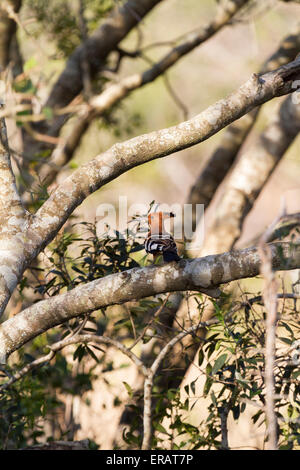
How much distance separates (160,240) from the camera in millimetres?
2148

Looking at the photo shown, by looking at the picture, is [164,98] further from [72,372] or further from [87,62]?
[72,372]

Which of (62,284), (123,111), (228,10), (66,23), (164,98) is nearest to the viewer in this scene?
(62,284)

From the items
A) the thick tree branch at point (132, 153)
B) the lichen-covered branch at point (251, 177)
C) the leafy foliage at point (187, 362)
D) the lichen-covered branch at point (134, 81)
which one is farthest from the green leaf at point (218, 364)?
the lichen-covered branch at point (134, 81)

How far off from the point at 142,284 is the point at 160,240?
18 centimetres

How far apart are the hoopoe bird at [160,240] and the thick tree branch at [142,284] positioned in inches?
1.6

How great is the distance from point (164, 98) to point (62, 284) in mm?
11941

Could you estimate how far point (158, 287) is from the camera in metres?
2.11

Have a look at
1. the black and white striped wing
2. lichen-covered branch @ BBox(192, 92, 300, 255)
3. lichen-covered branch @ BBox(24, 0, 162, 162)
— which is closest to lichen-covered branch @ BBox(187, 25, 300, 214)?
lichen-covered branch @ BBox(192, 92, 300, 255)

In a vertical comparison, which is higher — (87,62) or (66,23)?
(66,23)

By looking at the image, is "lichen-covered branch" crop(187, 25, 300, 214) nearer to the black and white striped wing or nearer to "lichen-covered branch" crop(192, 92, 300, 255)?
"lichen-covered branch" crop(192, 92, 300, 255)

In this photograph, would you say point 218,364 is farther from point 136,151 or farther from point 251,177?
point 251,177

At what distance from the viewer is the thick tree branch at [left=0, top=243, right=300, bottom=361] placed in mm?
2066

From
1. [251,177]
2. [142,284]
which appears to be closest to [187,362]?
[142,284]
